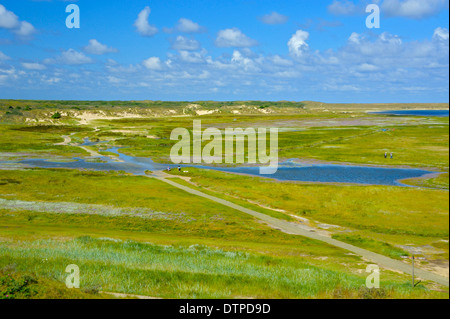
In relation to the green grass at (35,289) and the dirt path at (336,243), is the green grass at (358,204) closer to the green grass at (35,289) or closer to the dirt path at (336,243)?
the dirt path at (336,243)

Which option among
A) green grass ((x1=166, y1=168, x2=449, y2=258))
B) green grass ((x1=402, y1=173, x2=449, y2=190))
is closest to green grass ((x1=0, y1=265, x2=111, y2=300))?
green grass ((x1=166, y1=168, x2=449, y2=258))

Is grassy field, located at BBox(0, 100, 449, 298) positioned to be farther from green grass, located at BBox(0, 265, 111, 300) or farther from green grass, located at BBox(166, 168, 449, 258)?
green grass, located at BBox(166, 168, 449, 258)

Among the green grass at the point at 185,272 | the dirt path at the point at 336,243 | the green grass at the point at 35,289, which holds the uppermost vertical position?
the green grass at the point at 35,289

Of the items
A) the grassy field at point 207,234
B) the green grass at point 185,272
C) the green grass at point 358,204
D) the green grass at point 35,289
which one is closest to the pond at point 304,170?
the grassy field at point 207,234

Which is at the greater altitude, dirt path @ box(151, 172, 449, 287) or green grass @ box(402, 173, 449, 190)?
green grass @ box(402, 173, 449, 190)

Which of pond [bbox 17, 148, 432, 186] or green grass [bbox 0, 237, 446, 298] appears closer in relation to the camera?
green grass [bbox 0, 237, 446, 298]

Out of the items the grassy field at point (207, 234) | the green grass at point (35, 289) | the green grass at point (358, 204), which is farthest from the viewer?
the green grass at point (358, 204)

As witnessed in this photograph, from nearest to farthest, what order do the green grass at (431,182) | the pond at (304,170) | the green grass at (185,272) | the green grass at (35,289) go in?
1. the green grass at (35,289)
2. the green grass at (185,272)
3. the green grass at (431,182)
4. the pond at (304,170)

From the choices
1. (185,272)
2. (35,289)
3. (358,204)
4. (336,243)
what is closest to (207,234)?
(336,243)

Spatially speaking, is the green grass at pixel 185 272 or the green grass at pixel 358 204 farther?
the green grass at pixel 358 204

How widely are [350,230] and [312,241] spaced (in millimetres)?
7024

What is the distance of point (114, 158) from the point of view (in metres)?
110
